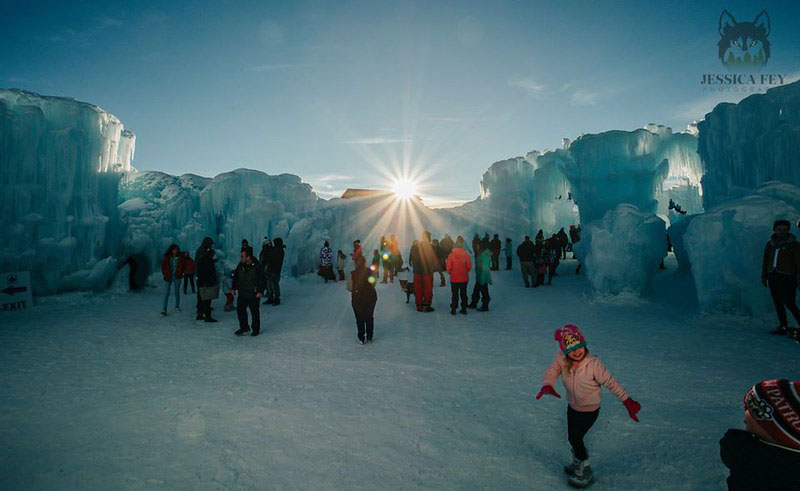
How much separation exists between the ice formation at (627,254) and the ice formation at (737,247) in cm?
258

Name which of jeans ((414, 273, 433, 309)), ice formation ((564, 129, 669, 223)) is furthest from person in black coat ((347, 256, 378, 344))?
ice formation ((564, 129, 669, 223))

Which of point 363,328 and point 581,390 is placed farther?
point 363,328

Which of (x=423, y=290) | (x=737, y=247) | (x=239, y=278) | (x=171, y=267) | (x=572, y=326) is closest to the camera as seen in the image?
(x=572, y=326)

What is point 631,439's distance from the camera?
12.4 feet

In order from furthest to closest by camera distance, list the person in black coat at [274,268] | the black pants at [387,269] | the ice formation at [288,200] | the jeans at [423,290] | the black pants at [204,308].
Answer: the black pants at [387,269]
the person in black coat at [274,268]
the jeans at [423,290]
the ice formation at [288,200]
the black pants at [204,308]

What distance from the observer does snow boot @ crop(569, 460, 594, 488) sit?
3.08 m

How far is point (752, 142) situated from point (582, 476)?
602 inches

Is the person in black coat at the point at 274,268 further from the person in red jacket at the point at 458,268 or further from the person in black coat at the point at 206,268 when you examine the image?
the person in red jacket at the point at 458,268

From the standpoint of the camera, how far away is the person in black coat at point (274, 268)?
1170 centimetres

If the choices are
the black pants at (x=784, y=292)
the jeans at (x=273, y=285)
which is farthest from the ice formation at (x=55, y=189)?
the black pants at (x=784, y=292)

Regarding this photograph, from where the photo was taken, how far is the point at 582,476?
10.2ft

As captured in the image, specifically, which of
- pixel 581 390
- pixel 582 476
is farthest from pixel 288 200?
pixel 582 476

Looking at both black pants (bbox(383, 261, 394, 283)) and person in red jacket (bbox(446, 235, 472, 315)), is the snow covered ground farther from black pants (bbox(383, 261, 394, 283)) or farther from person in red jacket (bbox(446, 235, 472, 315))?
black pants (bbox(383, 261, 394, 283))

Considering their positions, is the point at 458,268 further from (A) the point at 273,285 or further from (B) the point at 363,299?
(A) the point at 273,285
